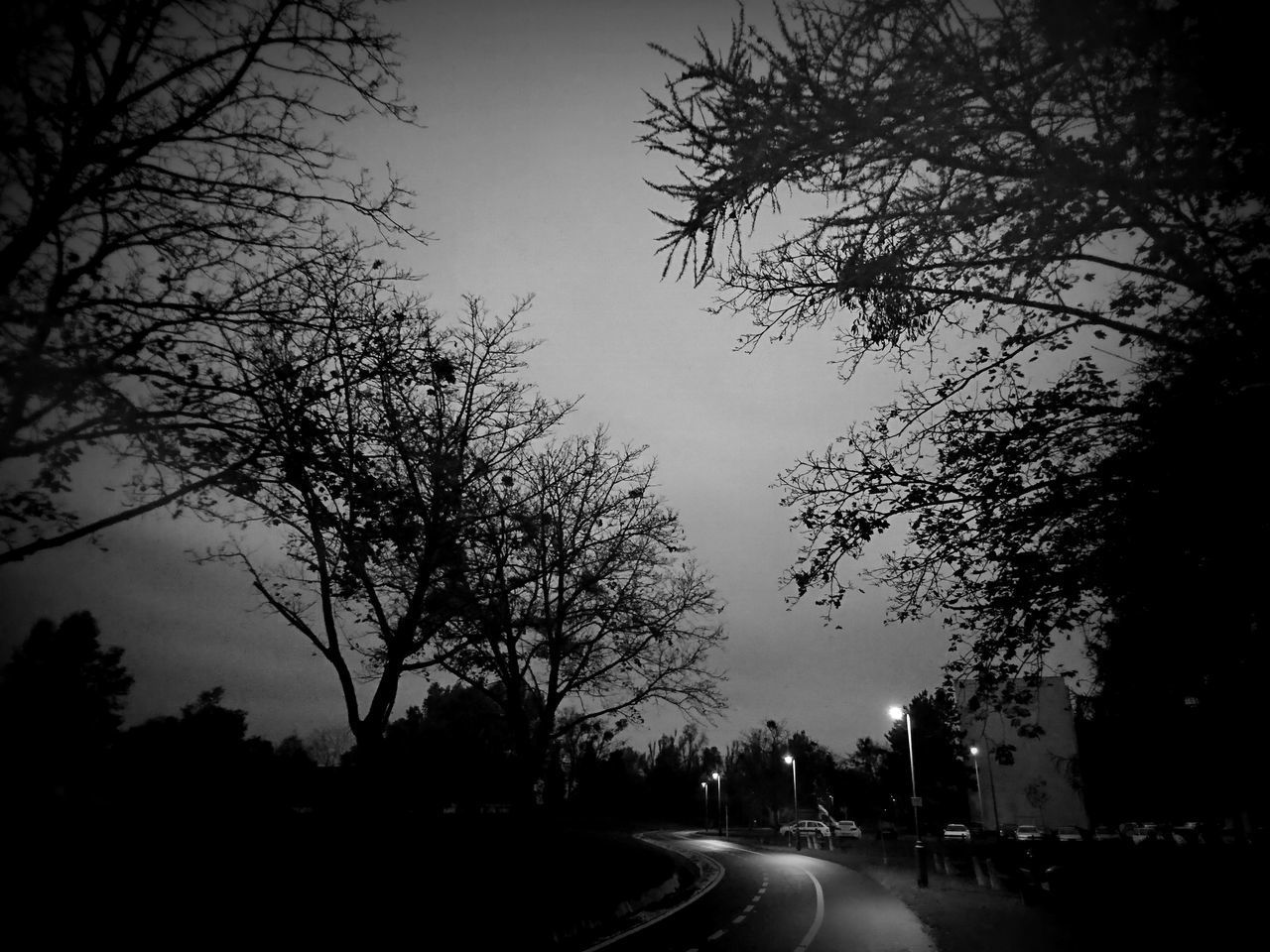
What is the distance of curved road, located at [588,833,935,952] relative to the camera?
34.9ft

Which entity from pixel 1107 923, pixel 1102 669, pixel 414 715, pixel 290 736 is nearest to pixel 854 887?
pixel 1107 923

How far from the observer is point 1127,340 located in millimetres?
6266

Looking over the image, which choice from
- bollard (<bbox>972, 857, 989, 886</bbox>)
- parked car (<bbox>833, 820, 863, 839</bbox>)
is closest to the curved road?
bollard (<bbox>972, 857, 989, 886</bbox>)

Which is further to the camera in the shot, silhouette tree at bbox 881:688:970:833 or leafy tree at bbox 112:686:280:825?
silhouette tree at bbox 881:688:970:833

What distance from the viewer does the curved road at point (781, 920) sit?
10.6 metres

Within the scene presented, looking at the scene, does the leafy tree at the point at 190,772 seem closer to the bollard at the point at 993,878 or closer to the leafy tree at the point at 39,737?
the leafy tree at the point at 39,737

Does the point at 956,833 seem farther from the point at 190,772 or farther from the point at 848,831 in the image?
the point at 190,772

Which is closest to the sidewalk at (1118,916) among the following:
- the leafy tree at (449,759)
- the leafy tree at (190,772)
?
the leafy tree at (190,772)

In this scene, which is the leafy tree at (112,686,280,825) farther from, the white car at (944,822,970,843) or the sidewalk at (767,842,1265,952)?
the white car at (944,822,970,843)

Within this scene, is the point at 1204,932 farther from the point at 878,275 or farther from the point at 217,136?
the point at 217,136

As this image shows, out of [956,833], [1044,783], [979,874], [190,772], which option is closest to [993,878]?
[979,874]

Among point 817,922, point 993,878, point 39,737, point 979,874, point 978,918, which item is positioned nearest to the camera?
point 39,737

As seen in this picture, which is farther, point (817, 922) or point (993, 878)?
point (993, 878)

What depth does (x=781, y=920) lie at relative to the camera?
13.3m
